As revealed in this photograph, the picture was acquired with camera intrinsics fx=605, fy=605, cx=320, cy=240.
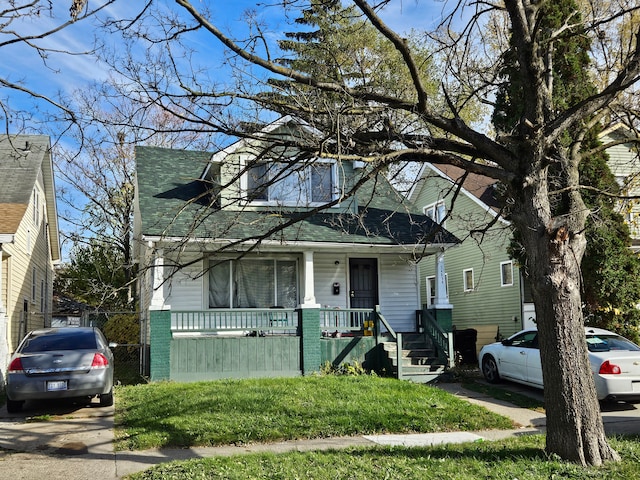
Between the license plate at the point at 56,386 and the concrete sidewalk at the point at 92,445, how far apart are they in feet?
1.58

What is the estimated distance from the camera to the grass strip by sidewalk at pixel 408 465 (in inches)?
243

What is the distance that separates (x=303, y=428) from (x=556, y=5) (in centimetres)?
1075

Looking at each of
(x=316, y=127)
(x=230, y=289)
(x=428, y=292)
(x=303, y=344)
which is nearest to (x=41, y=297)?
(x=230, y=289)

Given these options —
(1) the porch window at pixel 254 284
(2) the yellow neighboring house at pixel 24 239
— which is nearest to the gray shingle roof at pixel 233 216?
(1) the porch window at pixel 254 284

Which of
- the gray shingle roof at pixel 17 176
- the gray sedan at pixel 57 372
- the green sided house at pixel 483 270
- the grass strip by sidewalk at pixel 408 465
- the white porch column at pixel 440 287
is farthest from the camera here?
the green sided house at pixel 483 270

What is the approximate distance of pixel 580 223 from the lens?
6980 mm

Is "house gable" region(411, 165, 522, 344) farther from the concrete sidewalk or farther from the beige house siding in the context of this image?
the beige house siding

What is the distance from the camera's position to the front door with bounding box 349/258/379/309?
17.9 m

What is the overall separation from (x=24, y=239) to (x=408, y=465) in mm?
15317

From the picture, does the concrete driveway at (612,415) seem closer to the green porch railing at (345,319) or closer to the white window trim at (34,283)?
the green porch railing at (345,319)

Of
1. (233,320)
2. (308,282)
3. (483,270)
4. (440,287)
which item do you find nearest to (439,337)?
(440,287)

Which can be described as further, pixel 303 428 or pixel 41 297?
pixel 41 297

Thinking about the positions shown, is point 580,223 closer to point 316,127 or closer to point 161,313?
point 316,127

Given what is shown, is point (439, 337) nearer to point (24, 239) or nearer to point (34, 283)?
point (24, 239)
